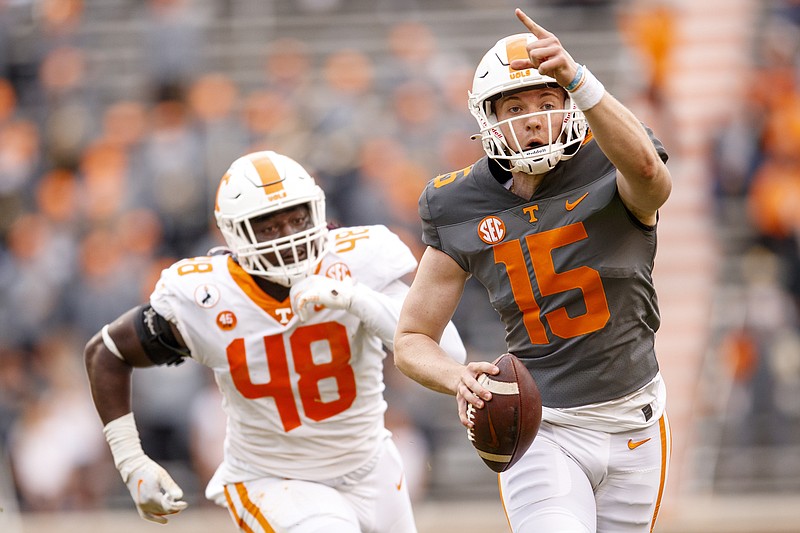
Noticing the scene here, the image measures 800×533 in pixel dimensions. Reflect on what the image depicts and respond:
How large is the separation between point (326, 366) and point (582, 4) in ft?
24.4

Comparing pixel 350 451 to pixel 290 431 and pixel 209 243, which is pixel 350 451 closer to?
pixel 290 431

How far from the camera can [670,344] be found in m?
10.2

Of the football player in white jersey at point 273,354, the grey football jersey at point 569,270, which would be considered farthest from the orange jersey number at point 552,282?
the football player in white jersey at point 273,354

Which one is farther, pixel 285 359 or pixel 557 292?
pixel 285 359

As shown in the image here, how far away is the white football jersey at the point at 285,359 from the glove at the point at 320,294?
16 centimetres

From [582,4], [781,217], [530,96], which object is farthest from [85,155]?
[530,96]

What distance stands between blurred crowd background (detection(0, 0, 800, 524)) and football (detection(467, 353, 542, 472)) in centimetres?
482

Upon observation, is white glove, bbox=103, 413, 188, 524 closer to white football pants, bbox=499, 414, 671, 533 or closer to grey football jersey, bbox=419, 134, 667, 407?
white football pants, bbox=499, 414, 671, 533

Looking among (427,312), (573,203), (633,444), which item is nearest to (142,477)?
(427,312)

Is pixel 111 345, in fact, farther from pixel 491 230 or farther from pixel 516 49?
pixel 516 49

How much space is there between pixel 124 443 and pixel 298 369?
25.3 inches

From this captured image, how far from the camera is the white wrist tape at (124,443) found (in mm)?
4551

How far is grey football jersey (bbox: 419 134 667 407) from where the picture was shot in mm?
3750

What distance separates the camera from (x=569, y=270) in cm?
377
